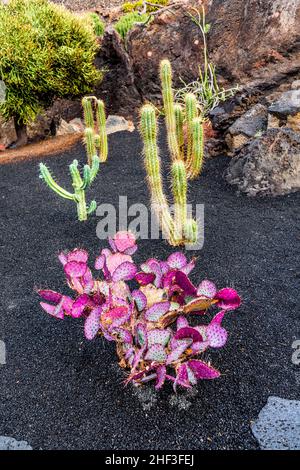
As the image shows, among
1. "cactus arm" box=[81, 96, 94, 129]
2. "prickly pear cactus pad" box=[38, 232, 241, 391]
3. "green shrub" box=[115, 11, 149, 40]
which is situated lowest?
"cactus arm" box=[81, 96, 94, 129]

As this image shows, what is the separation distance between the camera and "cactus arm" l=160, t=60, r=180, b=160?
3.31 metres

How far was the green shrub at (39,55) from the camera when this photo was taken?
4805 millimetres

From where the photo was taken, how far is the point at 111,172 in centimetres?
414

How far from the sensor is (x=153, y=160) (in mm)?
2562

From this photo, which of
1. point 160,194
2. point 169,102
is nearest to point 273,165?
point 169,102

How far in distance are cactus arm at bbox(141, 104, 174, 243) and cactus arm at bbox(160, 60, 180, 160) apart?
0.83m

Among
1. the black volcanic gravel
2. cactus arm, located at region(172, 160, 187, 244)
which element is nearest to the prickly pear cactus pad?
the black volcanic gravel

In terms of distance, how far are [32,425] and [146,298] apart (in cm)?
59

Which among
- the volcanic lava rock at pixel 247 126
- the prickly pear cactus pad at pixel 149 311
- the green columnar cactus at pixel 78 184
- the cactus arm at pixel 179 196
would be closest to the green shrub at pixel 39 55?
the volcanic lava rock at pixel 247 126

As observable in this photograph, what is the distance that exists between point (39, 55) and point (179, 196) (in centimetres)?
339

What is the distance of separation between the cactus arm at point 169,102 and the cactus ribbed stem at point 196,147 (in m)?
0.15

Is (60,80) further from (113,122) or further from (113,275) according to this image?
(113,275)

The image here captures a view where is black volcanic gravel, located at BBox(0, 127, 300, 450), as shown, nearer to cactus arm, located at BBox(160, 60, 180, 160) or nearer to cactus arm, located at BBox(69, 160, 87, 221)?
cactus arm, located at BBox(69, 160, 87, 221)

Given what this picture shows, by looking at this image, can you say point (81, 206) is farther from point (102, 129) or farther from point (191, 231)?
point (102, 129)
